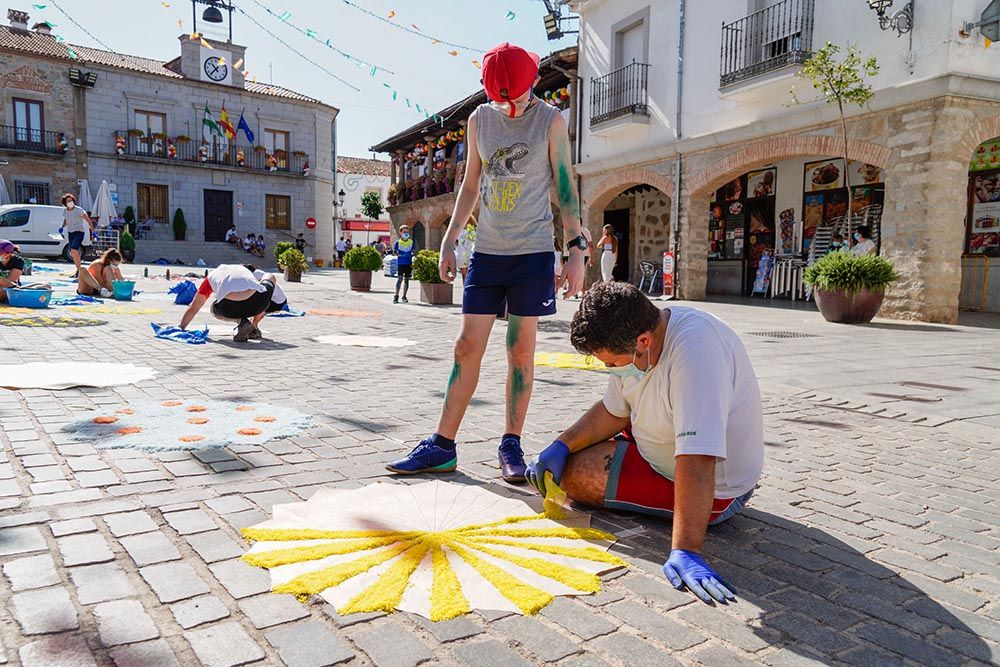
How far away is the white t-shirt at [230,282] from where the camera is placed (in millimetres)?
6434

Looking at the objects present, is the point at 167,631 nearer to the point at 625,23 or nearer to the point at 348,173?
the point at 625,23

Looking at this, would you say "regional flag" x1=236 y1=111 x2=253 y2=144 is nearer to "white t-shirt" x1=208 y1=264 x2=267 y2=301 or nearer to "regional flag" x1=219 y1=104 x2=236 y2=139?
"regional flag" x1=219 y1=104 x2=236 y2=139

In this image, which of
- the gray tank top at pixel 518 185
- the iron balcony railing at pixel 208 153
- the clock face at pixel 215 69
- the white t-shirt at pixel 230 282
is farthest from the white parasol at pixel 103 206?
the gray tank top at pixel 518 185

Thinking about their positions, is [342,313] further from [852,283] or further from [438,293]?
[852,283]

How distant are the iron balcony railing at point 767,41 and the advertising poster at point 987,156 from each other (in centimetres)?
355

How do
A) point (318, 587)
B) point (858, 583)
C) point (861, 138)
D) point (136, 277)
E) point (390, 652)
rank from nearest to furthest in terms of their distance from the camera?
1. point (390, 652)
2. point (318, 587)
3. point (858, 583)
4. point (861, 138)
5. point (136, 277)

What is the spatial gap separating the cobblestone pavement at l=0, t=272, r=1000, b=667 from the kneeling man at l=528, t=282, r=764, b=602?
0.37 feet

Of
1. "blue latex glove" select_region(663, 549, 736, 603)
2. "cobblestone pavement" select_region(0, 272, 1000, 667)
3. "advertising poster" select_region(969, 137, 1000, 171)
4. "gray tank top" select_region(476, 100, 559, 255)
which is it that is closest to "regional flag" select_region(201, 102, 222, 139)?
"advertising poster" select_region(969, 137, 1000, 171)

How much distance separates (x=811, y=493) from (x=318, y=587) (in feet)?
6.48

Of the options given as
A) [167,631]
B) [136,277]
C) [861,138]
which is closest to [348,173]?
[136,277]

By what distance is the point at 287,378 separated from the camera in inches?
199

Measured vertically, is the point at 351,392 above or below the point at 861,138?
below

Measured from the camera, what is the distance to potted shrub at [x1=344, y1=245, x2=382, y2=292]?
15.1 metres

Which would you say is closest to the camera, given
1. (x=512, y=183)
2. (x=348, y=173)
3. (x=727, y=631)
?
(x=727, y=631)
